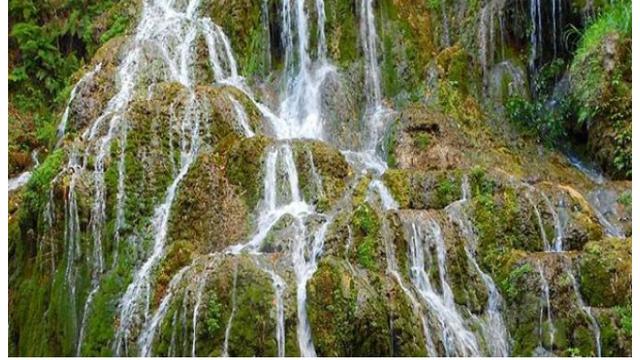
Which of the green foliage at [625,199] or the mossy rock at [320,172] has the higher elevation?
the mossy rock at [320,172]

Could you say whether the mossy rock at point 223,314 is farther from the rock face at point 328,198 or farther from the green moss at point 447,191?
the green moss at point 447,191

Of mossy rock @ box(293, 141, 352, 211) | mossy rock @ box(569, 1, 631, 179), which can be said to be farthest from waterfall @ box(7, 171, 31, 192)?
mossy rock @ box(569, 1, 631, 179)

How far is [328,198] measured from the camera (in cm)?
1011

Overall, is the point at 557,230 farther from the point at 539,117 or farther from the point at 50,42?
the point at 50,42

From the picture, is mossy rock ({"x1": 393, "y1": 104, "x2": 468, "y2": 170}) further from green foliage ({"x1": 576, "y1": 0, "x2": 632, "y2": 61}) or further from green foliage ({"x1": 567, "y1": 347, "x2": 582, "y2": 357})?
green foliage ({"x1": 567, "y1": 347, "x2": 582, "y2": 357})

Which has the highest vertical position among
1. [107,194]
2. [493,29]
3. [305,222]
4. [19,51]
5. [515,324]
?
[19,51]

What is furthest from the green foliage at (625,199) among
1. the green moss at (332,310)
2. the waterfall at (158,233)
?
the waterfall at (158,233)

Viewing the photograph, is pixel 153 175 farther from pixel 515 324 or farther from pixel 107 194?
pixel 515 324

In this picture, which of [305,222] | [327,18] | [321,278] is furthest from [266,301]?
[327,18]

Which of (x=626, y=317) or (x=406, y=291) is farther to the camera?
(x=406, y=291)

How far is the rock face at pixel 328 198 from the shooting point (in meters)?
8.05

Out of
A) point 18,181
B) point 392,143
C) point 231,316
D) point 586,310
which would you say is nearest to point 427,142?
point 392,143

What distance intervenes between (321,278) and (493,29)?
7.80 meters

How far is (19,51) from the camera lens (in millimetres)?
17484
